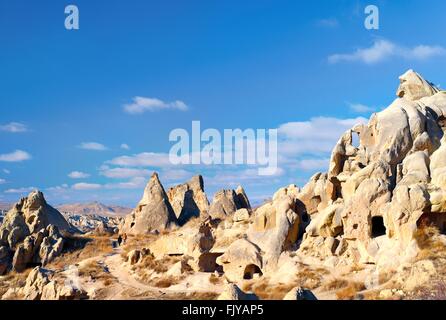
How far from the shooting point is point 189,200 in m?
→ 50.5

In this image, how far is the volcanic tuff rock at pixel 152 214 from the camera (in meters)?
43.8

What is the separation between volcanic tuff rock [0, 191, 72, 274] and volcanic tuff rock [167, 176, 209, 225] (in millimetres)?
13495

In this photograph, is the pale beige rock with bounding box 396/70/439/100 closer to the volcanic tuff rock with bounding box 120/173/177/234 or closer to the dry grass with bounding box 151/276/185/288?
the dry grass with bounding box 151/276/185/288

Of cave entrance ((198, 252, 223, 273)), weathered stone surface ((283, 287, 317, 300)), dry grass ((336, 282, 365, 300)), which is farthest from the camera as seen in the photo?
cave entrance ((198, 252, 223, 273))

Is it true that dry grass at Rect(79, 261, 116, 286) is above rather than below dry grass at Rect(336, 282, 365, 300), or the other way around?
below

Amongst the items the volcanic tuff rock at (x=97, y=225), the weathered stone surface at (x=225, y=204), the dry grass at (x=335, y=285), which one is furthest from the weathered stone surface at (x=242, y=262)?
the volcanic tuff rock at (x=97, y=225)

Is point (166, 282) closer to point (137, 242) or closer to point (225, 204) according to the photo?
point (137, 242)

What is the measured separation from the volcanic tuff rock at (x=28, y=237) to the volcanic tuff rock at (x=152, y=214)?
825 cm

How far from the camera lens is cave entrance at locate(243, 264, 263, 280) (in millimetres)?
24288

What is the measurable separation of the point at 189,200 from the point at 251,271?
26412 millimetres

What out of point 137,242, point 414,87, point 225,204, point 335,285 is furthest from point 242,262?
point 225,204

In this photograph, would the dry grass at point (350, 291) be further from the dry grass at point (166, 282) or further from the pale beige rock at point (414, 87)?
the pale beige rock at point (414, 87)

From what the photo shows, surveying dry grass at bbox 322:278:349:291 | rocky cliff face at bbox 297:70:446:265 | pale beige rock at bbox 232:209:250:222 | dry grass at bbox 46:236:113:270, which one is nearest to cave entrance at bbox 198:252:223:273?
pale beige rock at bbox 232:209:250:222
